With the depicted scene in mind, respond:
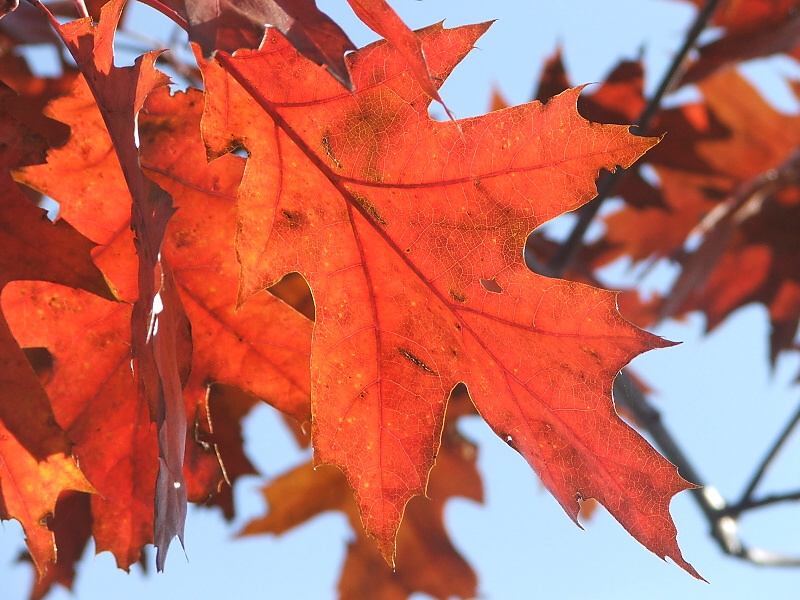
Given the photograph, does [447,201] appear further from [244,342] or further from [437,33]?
[244,342]

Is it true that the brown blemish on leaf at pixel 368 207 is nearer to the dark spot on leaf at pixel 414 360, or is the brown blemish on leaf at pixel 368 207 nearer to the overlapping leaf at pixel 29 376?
the dark spot on leaf at pixel 414 360

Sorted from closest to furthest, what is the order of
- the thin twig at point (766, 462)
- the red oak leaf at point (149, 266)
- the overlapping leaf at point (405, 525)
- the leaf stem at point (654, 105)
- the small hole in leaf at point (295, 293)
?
1. the red oak leaf at point (149, 266)
2. the small hole in leaf at point (295, 293)
3. the leaf stem at point (654, 105)
4. the thin twig at point (766, 462)
5. the overlapping leaf at point (405, 525)

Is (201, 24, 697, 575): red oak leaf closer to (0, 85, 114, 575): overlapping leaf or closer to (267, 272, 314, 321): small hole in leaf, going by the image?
(0, 85, 114, 575): overlapping leaf

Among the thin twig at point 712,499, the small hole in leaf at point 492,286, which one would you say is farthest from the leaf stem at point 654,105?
the small hole in leaf at point 492,286

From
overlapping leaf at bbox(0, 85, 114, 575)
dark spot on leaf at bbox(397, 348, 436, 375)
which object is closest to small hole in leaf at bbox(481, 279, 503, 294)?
dark spot on leaf at bbox(397, 348, 436, 375)

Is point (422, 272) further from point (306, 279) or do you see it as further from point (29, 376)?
point (29, 376)

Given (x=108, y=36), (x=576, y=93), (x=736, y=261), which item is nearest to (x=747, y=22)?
(x=736, y=261)

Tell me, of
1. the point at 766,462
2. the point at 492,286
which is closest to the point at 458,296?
the point at 492,286
